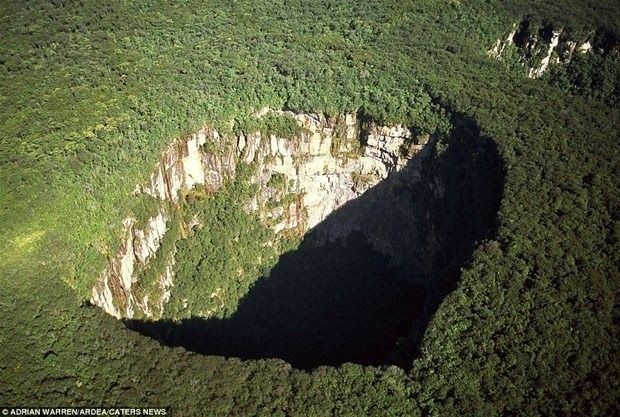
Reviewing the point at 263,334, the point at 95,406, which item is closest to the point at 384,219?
the point at 263,334

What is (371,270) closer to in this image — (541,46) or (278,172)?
(278,172)

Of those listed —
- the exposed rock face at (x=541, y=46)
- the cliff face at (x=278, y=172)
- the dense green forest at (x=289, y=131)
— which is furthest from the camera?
the exposed rock face at (x=541, y=46)

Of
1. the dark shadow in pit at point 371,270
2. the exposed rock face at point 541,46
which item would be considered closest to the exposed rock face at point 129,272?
the dark shadow in pit at point 371,270

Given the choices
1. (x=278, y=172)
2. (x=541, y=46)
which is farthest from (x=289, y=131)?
(x=541, y=46)
